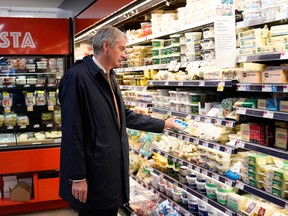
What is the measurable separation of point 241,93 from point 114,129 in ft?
3.81

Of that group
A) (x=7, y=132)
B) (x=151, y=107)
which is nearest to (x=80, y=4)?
(x=7, y=132)

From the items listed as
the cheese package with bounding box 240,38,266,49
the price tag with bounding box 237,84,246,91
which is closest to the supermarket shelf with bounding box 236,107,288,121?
the price tag with bounding box 237,84,246,91

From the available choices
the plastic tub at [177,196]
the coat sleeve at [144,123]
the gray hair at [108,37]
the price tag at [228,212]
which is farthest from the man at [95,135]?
the plastic tub at [177,196]

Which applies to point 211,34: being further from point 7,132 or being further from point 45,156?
point 7,132

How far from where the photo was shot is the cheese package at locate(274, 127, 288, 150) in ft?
8.35

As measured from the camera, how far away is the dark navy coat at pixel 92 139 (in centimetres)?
278

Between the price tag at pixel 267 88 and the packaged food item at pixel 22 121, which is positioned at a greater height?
the price tag at pixel 267 88

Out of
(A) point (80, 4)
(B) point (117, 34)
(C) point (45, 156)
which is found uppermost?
(A) point (80, 4)

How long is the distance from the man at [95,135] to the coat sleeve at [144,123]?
0.40 m

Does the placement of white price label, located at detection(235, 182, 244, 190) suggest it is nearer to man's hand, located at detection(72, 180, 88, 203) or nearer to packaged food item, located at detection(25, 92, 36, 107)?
man's hand, located at detection(72, 180, 88, 203)

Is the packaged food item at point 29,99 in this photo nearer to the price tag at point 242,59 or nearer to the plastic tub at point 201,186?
the plastic tub at point 201,186

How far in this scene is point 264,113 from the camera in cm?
257

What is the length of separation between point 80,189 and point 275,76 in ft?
4.93

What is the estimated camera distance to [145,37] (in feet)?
14.9
